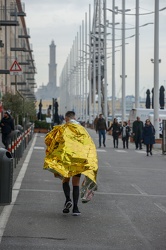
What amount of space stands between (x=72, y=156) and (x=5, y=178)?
1.67 m

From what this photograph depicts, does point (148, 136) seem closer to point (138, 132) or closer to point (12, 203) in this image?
point (138, 132)

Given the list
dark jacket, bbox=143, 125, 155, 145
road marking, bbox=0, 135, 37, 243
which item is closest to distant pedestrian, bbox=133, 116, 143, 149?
dark jacket, bbox=143, 125, 155, 145

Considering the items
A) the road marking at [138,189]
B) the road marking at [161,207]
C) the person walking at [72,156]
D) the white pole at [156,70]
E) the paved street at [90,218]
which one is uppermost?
the white pole at [156,70]

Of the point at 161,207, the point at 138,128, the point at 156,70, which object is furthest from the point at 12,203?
the point at 156,70

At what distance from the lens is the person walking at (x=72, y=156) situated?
40.1 feet

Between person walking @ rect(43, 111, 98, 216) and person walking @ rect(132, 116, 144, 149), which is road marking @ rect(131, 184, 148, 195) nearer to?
person walking @ rect(43, 111, 98, 216)

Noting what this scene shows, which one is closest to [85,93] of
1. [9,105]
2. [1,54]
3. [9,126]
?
[1,54]

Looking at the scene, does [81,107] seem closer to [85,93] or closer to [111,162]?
[85,93]

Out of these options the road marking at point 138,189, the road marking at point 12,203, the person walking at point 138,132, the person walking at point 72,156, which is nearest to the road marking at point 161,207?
the person walking at point 72,156

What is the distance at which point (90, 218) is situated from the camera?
1216cm

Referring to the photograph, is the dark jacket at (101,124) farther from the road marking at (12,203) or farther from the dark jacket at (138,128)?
the road marking at (12,203)

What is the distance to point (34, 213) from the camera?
12.5 metres

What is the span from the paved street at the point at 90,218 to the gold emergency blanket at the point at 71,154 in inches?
28.6

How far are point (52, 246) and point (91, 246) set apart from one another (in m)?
0.48
